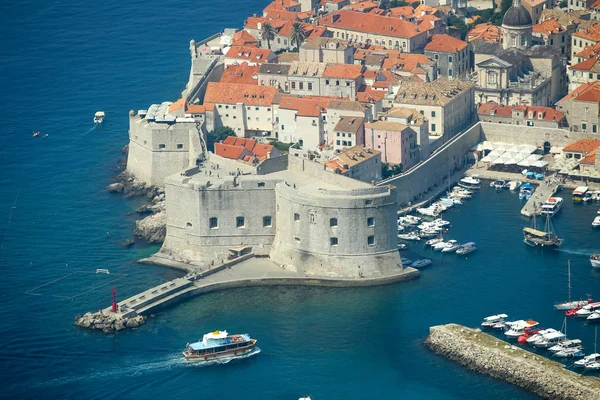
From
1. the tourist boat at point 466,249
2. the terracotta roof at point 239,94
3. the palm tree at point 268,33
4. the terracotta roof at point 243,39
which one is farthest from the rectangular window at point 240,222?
the palm tree at point 268,33

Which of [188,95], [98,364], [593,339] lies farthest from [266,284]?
[188,95]

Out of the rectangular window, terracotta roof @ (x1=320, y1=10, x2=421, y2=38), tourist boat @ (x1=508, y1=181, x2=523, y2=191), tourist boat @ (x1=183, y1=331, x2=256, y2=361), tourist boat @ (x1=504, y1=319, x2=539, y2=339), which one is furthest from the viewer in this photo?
terracotta roof @ (x1=320, y1=10, x2=421, y2=38)

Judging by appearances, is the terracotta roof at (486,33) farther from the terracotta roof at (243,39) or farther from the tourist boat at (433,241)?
the tourist boat at (433,241)

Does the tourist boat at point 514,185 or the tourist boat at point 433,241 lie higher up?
the tourist boat at point 514,185

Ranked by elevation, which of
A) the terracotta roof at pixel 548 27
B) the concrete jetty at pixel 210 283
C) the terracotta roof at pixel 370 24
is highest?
the terracotta roof at pixel 370 24

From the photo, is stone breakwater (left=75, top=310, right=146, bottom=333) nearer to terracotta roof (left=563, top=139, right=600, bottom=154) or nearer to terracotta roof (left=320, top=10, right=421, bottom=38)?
terracotta roof (left=563, top=139, right=600, bottom=154)

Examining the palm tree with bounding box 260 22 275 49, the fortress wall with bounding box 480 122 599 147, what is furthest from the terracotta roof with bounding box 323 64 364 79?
the palm tree with bounding box 260 22 275 49
